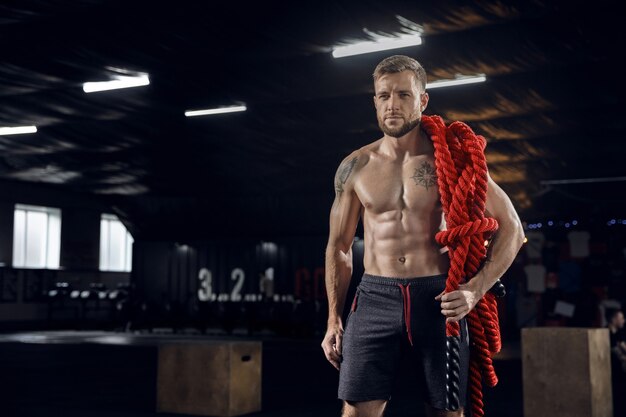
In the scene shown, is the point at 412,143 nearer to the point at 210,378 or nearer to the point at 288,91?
the point at 210,378

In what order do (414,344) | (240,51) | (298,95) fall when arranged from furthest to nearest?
(298,95)
(240,51)
(414,344)

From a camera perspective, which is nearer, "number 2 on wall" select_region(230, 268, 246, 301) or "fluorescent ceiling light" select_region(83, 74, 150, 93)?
"fluorescent ceiling light" select_region(83, 74, 150, 93)

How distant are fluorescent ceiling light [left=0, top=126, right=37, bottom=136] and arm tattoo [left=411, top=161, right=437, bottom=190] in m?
10.5

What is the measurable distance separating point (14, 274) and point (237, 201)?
6.07m

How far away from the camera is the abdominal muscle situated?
227 cm

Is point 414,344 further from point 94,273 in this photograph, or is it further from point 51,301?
point 94,273

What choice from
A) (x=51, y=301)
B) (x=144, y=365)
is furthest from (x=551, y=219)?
(x=51, y=301)

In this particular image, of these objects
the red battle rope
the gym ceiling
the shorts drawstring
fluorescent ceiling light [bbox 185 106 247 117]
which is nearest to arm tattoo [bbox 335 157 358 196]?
the red battle rope

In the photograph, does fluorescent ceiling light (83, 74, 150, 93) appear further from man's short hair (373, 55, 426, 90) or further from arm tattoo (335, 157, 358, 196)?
man's short hair (373, 55, 426, 90)

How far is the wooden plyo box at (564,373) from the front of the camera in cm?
507

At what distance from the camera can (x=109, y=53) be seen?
313 inches

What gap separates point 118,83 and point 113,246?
13.8 m

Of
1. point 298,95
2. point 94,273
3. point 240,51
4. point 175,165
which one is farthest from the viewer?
point 94,273

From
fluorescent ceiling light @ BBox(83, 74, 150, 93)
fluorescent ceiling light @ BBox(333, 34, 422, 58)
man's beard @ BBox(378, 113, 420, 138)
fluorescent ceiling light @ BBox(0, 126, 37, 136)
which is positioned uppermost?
fluorescent ceiling light @ BBox(333, 34, 422, 58)
